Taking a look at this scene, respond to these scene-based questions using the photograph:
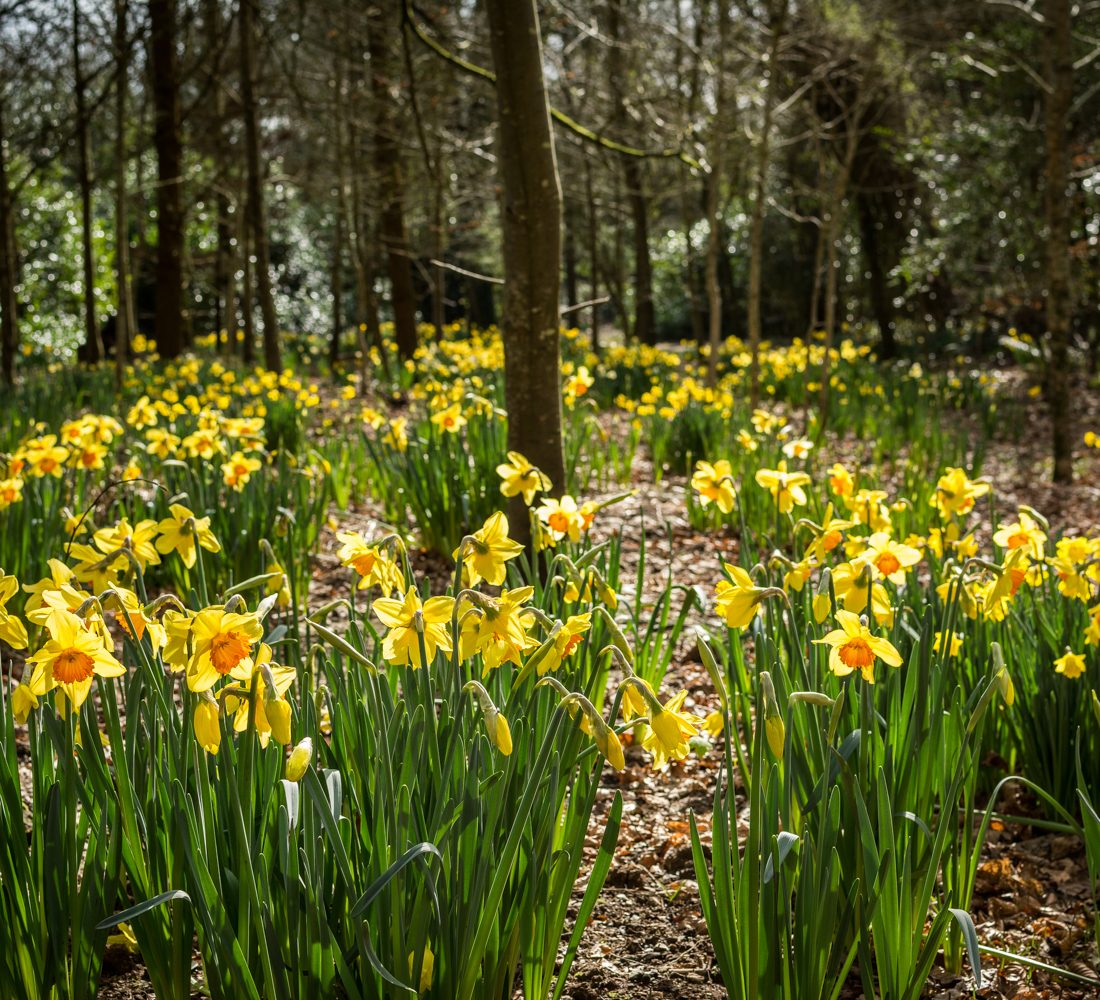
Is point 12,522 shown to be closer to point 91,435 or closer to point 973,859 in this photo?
point 91,435

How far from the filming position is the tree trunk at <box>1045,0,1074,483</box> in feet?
19.6

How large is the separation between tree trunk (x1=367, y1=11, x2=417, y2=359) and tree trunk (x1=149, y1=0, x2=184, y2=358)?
1.83 m

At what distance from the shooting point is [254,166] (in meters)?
8.25

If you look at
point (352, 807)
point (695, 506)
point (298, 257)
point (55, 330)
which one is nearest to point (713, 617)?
point (695, 506)

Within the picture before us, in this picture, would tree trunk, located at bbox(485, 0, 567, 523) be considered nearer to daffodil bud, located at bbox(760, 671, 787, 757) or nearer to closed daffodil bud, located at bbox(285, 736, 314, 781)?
daffodil bud, located at bbox(760, 671, 787, 757)

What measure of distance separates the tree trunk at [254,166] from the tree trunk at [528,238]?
4.35 m

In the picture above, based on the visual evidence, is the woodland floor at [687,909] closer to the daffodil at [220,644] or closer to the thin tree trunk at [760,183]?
the daffodil at [220,644]

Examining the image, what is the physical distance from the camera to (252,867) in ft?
4.49

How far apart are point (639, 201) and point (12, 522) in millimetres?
12412

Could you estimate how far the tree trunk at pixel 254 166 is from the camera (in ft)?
26.1

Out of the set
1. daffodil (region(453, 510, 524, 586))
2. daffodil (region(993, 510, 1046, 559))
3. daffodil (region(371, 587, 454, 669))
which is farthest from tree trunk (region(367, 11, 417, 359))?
daffodil (region(371, 587, 454, 669))

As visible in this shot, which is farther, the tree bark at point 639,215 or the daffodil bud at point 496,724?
the tree bark at point 639,215

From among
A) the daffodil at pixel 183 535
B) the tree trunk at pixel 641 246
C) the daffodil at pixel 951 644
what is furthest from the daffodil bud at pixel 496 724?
the tree trunk at pixel 641 246

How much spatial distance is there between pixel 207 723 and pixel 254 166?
773cm
